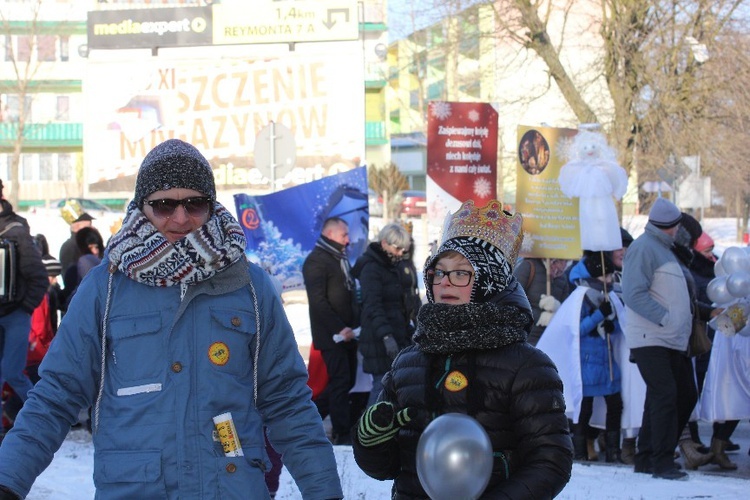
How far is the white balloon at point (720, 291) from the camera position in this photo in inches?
355

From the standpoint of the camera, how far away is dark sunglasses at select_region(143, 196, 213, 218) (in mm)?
3475

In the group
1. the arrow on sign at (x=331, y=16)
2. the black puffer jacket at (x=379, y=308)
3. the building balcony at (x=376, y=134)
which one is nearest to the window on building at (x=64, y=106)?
the building balcony at (x=376, y=134)

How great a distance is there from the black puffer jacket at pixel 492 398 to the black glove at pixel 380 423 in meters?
0.07

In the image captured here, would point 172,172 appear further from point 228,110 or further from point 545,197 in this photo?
point 228,110

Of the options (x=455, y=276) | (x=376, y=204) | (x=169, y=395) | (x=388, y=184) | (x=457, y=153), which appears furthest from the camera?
(x=376, y=204)

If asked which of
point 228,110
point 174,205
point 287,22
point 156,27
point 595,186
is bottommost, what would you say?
point 174,205

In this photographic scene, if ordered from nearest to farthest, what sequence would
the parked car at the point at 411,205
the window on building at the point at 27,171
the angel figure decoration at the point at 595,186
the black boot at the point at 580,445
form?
the angel figure decoration at the point at 595,186 → the black boot at the point at 580,445 → the parked car at the point at 411,205 → the window on building at the point at 27,171

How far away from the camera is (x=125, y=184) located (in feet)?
105

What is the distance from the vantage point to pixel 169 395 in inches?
130

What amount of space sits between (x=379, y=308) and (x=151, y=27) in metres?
26.4

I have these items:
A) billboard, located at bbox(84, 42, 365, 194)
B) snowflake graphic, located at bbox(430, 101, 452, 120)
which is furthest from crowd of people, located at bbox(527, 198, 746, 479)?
billboard, located at bbox(84, 42, 365, 194)

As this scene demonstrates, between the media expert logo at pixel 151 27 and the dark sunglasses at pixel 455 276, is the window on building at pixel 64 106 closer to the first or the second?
the media expert logo at pixel 151 27

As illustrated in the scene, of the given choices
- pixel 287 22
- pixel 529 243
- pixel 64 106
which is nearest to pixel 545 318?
pixel 529 243

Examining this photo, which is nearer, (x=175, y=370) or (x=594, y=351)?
(x=175, y=370)
